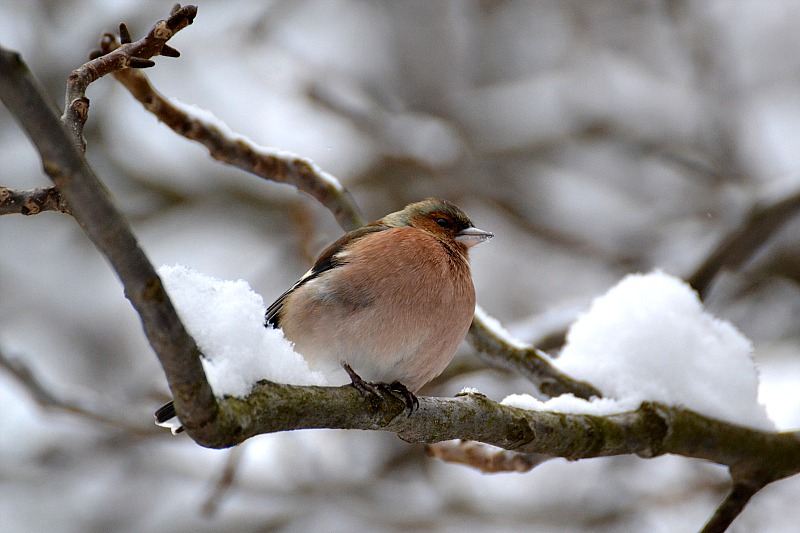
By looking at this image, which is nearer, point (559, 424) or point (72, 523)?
point (559, 424)

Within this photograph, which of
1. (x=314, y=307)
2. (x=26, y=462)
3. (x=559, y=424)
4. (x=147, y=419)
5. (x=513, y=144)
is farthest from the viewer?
(x=513, y=144)

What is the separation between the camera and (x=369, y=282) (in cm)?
337

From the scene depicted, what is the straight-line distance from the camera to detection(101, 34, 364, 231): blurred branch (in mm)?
3211

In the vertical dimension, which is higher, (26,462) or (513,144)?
(513,144)

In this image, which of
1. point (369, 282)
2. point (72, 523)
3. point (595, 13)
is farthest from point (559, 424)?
point (595, 13)

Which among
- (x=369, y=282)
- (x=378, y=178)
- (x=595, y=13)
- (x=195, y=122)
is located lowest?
(x=369, y=282)

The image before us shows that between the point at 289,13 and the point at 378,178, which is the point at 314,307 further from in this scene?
the point at 289,13

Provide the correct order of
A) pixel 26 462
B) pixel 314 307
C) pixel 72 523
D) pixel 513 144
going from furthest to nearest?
pixel 513 144, pixel 72 523, pixel 26 462, pixel 314 307

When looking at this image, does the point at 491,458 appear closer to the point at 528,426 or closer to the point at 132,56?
the point at 528,426

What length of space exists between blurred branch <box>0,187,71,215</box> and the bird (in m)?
1.31

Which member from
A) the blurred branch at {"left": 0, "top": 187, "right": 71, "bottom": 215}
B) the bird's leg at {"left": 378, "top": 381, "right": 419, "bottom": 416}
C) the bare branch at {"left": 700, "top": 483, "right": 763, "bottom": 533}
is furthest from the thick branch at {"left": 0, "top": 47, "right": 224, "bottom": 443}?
the bare branch at {"left": 700, "top": 483, "right": 763, "bottom": 533}

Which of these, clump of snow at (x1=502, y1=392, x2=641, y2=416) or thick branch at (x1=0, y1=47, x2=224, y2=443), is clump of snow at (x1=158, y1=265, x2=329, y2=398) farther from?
clump of snow at (x1=502, y1=392, x2=641, y2=416)

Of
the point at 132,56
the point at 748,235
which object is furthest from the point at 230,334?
the point at 748,235

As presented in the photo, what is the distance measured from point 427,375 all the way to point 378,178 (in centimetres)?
485
